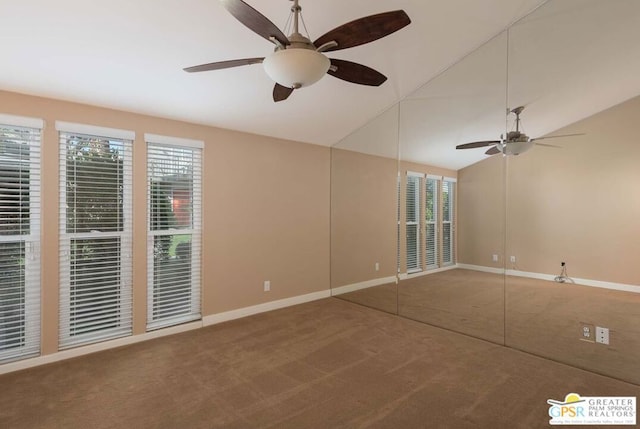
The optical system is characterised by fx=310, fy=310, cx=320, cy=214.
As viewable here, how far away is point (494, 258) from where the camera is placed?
3283 mm

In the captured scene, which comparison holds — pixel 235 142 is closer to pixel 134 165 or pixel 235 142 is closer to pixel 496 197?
pixel 134 165

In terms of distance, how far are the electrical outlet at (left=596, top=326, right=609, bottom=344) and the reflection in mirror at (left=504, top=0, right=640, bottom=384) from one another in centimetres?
2

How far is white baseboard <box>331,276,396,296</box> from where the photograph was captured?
4.31 m

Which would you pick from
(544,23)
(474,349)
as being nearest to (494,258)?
(474,349)

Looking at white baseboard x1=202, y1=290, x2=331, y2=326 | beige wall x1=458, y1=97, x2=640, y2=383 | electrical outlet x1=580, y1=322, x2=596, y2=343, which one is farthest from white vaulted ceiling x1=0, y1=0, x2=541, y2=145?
electrical outlet x1=580, y1=322, x2=596, y2=343

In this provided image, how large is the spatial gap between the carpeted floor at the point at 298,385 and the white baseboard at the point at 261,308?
1.08 ft

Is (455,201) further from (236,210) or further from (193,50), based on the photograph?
(193,50)

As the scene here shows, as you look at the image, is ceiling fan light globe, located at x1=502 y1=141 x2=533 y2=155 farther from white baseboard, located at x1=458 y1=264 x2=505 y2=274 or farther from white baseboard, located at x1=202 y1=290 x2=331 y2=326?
white baseboard, located at x1=202 y1=290 x2=331 y2=326

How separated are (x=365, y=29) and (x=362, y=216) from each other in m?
3.18

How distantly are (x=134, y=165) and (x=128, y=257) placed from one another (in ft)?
3.17

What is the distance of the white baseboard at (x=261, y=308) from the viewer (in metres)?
3.76
